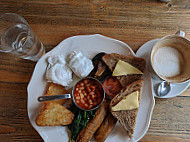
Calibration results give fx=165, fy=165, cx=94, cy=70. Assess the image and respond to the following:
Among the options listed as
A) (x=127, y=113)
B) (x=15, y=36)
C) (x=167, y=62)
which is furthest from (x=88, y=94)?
(x=15, y=36)

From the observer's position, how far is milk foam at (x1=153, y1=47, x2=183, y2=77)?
171 centimetres

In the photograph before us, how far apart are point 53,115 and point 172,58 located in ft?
4.54

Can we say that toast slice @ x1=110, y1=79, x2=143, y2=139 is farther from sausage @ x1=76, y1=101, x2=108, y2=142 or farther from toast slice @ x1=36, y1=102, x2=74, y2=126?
toast slice @ x1=36, y1=102, x2=74, y2=126

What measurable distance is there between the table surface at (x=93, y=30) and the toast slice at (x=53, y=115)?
31 cm

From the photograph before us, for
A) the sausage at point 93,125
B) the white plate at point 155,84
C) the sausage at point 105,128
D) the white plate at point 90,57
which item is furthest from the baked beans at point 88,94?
the white plate at point 155,84

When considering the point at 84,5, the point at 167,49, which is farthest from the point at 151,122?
the point at 84,5

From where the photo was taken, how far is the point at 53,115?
1.72 m

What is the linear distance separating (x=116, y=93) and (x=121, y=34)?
2.37 feet

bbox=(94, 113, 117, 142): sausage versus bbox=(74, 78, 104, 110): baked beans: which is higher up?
bbox=(74, 78, 104, 110): baked beans

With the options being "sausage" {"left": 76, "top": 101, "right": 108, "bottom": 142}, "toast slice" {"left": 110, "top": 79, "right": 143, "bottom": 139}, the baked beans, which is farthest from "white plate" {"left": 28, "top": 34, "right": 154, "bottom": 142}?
the baked beans

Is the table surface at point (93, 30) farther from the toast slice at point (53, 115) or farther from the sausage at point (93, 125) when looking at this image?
the sausage at point (93, 125)

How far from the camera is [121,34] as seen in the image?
2010 mm

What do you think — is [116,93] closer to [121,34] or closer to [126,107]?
[126,107]

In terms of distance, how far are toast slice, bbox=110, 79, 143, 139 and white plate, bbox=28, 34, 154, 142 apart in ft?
0.24
